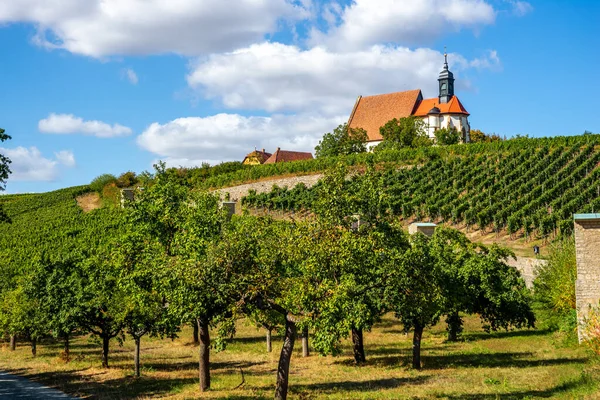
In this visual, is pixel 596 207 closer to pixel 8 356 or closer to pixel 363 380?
pixel 363 380

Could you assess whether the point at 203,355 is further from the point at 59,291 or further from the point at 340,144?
the point at 340,144

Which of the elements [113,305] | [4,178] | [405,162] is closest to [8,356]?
[113,305]

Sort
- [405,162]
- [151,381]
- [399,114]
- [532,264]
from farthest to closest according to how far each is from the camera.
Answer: [399,114] < [405,162] < [532,264] < [151,381]

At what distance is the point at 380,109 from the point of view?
110938 mm

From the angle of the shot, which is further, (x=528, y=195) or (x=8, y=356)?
(x=528, y=195)

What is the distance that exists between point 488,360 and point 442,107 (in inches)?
3407

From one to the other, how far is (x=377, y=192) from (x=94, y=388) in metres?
13.5

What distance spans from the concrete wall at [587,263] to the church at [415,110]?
257 ft

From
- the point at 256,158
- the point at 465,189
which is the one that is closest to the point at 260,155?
the point at 256,158

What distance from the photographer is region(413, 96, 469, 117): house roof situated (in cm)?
10456

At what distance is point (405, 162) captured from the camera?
3071 inches

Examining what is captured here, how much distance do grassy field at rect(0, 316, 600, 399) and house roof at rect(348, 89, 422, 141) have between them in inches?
2971

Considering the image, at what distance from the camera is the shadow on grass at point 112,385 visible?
20891 mm

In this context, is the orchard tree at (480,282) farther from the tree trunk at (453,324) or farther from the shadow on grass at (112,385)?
the shadow on grass at (112,385)
